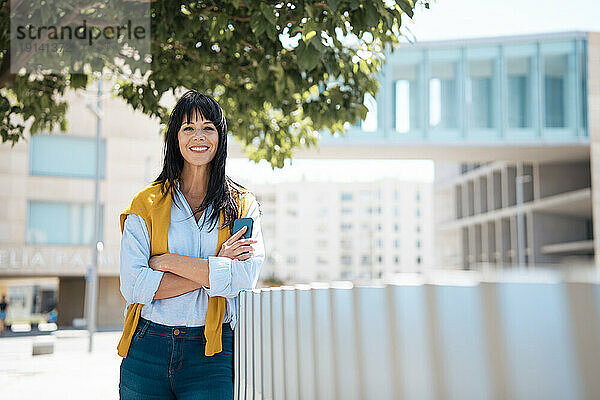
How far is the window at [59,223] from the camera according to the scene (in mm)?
35375

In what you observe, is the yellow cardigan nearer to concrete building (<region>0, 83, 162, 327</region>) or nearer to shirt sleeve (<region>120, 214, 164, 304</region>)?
shirt sleeve (<region>120, 214, 164, 304</region>)

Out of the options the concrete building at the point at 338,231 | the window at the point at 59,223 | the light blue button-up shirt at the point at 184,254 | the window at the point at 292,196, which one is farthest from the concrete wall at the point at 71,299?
the window at the point at 292,196

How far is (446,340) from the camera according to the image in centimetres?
154

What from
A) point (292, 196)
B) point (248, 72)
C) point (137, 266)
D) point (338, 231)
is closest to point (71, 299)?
point (248, 72)

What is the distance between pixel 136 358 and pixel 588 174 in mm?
43741

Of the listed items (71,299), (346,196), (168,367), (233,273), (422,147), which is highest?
(346,196)

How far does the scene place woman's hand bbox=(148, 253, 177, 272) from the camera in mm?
2771

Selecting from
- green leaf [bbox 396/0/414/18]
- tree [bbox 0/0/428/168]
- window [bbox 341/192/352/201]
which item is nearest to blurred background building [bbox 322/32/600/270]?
tree [bbox 0/0/428/168]

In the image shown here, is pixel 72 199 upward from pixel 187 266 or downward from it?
upward

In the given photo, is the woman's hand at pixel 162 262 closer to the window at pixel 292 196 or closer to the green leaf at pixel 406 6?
the green leaf at pixel 406 6

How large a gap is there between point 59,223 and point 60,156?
319 centimetres

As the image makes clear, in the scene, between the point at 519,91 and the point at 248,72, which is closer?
the point at 248,72

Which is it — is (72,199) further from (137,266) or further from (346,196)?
(346,196)

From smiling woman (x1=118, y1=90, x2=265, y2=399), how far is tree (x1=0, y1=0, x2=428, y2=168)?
277cm
